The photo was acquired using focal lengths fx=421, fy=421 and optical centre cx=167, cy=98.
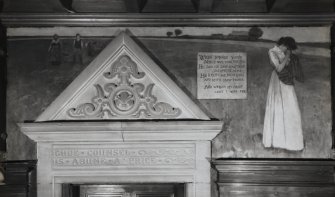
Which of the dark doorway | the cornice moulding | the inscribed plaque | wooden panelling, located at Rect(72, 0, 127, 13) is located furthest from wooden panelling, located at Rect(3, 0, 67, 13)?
the dark doorway

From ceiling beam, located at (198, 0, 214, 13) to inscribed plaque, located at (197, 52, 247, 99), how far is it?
17.6 inches

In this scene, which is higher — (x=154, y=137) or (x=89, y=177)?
(x=154, y=137)

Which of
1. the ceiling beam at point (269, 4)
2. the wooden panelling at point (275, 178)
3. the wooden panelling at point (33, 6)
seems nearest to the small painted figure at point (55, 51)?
the wooden panelling at point (33, 6)

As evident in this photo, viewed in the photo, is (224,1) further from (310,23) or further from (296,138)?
(296,138)

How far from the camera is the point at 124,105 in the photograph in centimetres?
435

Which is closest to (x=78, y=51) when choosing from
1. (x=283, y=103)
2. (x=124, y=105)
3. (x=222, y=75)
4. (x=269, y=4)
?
(x=124, y=105)

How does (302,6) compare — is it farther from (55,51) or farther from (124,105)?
(55,51)

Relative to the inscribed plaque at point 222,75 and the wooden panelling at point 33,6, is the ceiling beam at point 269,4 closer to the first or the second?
the inscribed plaque at point 222,75

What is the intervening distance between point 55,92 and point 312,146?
2719mm

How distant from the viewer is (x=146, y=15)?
4.32m

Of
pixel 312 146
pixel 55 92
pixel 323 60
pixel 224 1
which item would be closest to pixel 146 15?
pixel 224 1

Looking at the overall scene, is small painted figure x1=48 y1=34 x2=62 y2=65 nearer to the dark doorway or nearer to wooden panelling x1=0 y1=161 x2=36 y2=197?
wooden panelling x1=0 y1=161 x2=36 y2=197

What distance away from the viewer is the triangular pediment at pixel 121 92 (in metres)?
4.33

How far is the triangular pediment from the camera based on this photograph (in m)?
4.33
